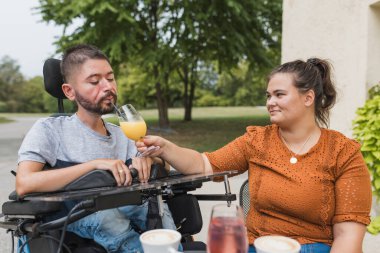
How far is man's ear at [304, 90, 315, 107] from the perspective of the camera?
2084 millimetres

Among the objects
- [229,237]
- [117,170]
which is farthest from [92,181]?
[229,237]

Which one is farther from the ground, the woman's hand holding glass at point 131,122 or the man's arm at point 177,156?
the woman's hand holding glass at point 131,122

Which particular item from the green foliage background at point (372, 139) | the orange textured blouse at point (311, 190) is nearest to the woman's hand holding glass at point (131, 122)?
the orange textured blouse at point (311, 190)

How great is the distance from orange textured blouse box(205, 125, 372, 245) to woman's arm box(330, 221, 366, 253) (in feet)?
0.11

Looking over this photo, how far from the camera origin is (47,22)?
44.3 ft

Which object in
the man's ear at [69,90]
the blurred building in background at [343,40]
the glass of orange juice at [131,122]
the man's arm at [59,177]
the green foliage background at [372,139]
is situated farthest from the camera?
the blurred building in background at [343,40]

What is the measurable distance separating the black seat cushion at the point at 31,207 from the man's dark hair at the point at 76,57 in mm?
758

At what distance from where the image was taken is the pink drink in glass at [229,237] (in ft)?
3.97

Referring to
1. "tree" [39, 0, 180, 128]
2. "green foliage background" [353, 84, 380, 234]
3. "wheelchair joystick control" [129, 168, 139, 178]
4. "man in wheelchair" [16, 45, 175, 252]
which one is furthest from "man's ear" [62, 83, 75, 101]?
"tree" [39, 0, 180, 128]

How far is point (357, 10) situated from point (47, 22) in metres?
10.8

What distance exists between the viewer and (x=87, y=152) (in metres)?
2.24

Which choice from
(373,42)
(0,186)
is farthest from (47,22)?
(373,42)

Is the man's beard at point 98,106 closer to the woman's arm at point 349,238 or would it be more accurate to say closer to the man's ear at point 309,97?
the man's ear at point 309,97

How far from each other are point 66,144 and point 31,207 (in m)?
0.47
